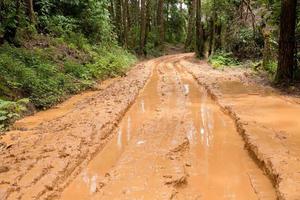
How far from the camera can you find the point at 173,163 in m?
5.92

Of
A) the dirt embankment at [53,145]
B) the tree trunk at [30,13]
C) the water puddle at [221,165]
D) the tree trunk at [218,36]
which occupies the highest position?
the tree trunk at [30,13]

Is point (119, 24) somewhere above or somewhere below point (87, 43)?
above

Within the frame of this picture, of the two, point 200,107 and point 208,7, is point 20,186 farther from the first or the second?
point 208,7

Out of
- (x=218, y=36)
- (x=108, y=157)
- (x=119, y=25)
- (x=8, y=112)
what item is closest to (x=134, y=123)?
(x=108, y=157)

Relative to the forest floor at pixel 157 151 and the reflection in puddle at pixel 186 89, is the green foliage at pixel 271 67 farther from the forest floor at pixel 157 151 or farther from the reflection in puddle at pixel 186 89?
the forest floor at pixel 157 151

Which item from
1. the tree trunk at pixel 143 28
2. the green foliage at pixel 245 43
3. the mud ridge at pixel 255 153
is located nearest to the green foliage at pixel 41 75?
the mud ridge at pixel 255 153

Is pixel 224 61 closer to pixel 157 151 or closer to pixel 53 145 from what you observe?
pixel 157 151

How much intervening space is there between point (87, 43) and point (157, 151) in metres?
15.7

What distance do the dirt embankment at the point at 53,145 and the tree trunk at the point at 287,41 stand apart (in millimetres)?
5401

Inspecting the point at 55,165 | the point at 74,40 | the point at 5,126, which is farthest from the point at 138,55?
the point at 55,165

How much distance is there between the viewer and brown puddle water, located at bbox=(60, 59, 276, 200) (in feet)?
16.3

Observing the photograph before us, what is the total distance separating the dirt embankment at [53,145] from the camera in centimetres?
514

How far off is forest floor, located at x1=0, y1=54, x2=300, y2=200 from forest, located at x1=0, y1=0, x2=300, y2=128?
1.34 metres

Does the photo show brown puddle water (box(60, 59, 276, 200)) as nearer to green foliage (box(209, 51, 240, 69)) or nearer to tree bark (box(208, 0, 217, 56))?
green foliage (box(209, 51, 240, 69))
